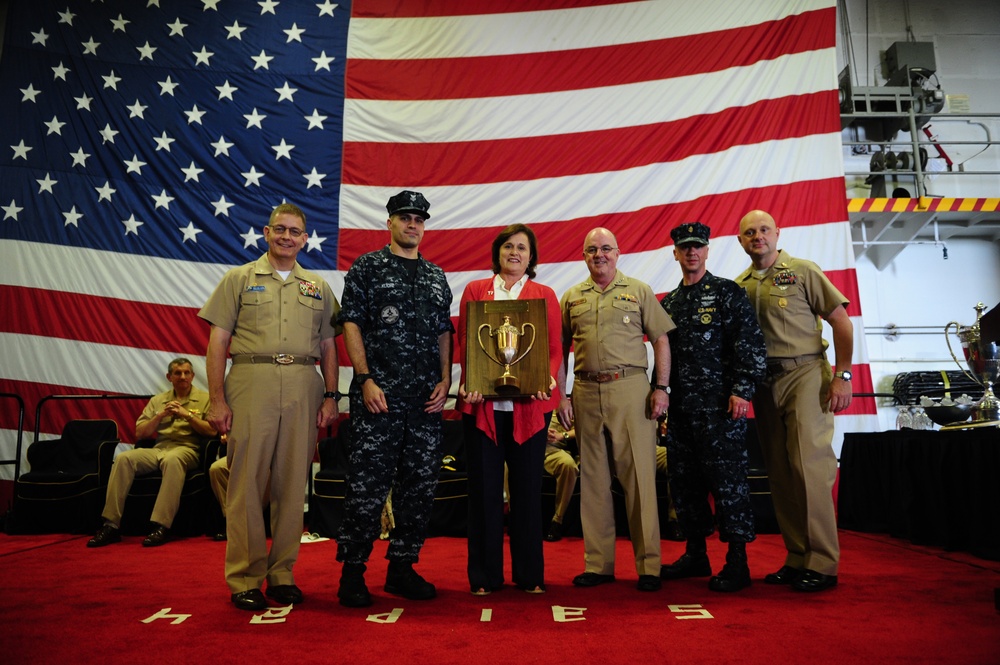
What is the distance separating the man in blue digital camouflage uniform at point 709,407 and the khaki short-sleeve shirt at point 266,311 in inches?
65.0

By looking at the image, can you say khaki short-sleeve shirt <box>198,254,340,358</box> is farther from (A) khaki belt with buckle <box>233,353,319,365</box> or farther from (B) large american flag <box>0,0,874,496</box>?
(B) large american flag <box>0,0,874,496</box>

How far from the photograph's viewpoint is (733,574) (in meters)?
2.95

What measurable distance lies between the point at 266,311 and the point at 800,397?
2309mm

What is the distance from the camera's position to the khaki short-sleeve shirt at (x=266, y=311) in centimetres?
282

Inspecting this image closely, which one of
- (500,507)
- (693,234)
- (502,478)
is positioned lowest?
(500,507)

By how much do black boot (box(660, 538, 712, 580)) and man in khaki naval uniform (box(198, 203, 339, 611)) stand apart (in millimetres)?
1644

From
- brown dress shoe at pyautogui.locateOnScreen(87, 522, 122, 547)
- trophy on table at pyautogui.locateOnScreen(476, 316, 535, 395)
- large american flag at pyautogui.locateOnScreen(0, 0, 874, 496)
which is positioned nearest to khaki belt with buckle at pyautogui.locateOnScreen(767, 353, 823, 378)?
trophy on table at pyautogui.locateOnScreen(476, 316, 535, 395)

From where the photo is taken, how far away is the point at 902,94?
7492 millimetres

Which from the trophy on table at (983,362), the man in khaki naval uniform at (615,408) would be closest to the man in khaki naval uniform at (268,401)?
the man in khaki naval uniform at (615,408)

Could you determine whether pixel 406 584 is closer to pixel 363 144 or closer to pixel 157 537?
pixel 157 537

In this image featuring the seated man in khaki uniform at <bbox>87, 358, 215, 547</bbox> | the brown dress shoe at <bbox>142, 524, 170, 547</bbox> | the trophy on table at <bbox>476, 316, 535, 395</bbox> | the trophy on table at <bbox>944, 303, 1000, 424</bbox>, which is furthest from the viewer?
the seated man in khaki uniform at <bbox>87, 358, 215, 547</bbox>

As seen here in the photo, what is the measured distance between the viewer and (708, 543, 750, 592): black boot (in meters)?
2.92

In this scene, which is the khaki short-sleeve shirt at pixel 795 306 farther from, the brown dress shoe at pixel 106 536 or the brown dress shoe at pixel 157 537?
the brown dress shoe at pixel 106 536

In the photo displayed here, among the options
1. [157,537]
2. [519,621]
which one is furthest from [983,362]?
[157,537]
